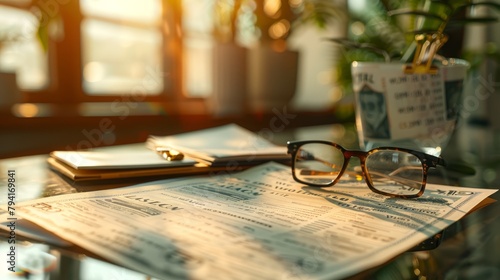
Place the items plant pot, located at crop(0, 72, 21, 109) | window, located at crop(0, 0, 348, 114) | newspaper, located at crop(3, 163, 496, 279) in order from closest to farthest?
1. newspaper, located at crop(3, 163, 496, 279)
2. plant pot, located at crop(0, 72, 21, 109)
3. window, located at crop(0, 0, 348, 114)

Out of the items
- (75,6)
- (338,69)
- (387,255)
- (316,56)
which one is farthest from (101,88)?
(387,255)

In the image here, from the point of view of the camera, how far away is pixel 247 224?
0.38 metres

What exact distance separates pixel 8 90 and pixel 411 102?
48.9 inches

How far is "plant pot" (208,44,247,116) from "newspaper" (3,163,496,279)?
1.27 meters

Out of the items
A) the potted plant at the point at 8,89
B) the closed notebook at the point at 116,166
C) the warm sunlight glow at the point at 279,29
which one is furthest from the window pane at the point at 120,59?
the closed notebook at the point at 116,166

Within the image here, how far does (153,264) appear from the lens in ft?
0.95

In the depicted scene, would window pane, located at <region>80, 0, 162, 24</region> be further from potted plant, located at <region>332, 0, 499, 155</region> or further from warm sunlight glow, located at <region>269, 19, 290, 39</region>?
potted plant, located at <region>332, 0, 499, 155</region>

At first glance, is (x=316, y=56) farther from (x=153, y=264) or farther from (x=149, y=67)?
(x=153, y=264)

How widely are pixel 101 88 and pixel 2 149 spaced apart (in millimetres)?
913

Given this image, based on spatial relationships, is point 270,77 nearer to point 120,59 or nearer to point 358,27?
point 358,27

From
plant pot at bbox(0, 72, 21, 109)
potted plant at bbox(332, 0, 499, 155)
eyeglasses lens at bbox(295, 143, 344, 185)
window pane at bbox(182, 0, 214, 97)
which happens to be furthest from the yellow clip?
window pane at bbox(182, 0, 214, 97)

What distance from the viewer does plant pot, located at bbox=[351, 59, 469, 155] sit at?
715 mm

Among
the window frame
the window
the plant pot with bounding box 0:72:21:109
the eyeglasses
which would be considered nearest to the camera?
the eyeglasses

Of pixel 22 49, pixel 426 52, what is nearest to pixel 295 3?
pixel 22 49
